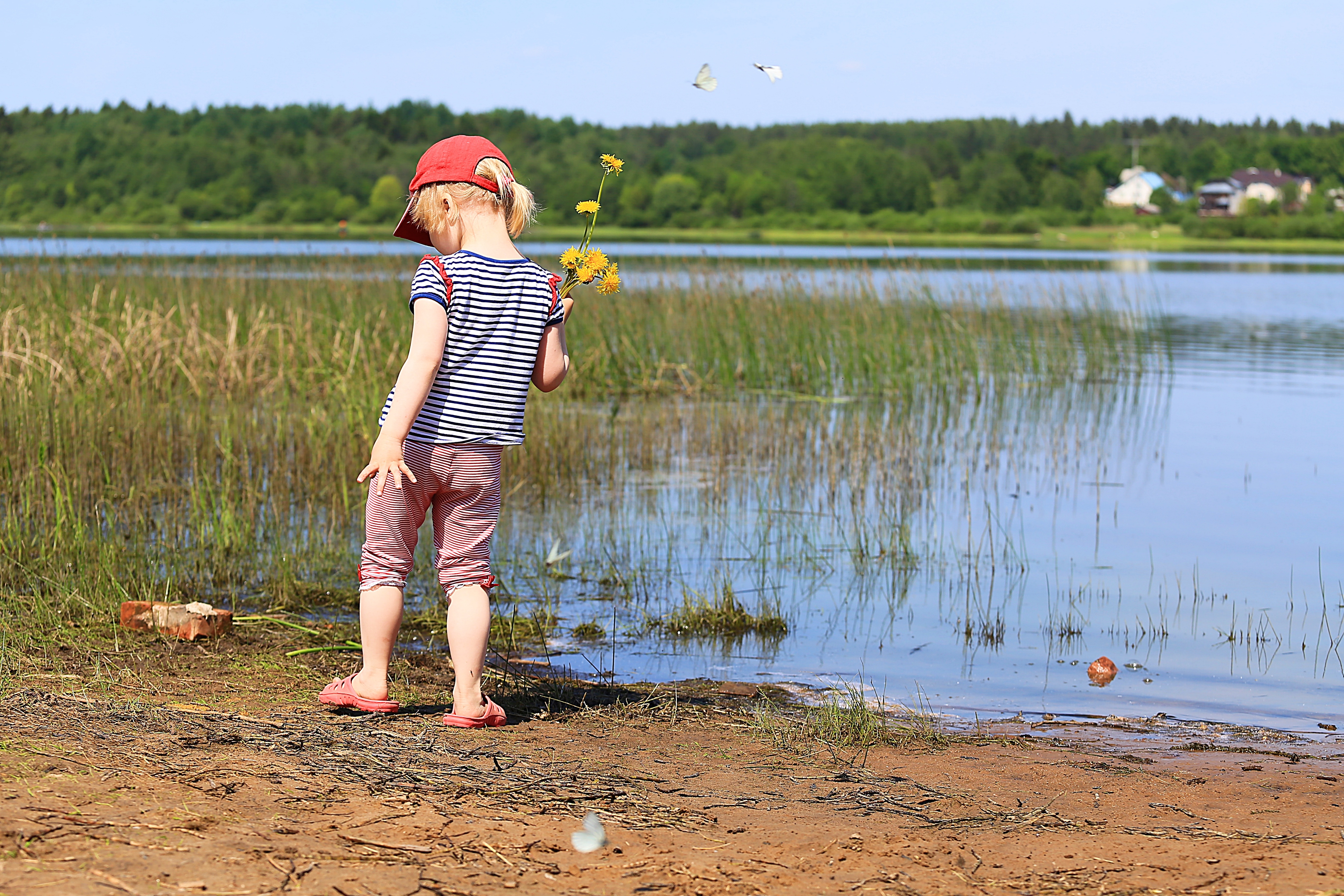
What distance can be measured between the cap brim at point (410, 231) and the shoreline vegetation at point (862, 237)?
107ft

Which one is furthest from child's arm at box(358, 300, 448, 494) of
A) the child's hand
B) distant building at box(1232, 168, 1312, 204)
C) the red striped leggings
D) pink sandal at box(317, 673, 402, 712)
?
distant building at box(1232, 168, 1312, 204)

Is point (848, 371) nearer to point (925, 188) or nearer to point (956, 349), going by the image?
point (956, 349)

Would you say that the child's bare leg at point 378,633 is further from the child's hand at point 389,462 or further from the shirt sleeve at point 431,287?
the shirt sleeve at point 431,287

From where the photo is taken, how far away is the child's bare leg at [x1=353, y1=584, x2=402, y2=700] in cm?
370

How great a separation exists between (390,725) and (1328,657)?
13.5 feet

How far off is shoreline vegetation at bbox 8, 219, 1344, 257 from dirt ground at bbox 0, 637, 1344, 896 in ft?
109

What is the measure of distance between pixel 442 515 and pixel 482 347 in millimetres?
549

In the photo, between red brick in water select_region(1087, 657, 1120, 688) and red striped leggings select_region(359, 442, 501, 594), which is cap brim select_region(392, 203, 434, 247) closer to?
red striped leggings select_region(359, 442, 501, 594)

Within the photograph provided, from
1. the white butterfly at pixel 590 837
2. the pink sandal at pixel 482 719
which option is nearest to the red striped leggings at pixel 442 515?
the pink sandal at pixel 482 719

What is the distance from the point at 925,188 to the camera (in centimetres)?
7362

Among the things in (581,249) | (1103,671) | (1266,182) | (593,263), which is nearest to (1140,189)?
(1266,182)

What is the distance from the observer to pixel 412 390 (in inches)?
137

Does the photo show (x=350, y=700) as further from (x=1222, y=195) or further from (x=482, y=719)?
(x=1222, y=195)

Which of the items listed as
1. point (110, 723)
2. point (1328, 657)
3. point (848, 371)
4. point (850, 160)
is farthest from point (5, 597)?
point (850, 160)
